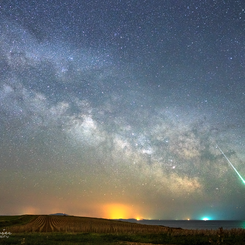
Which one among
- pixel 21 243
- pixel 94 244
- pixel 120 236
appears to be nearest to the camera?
pixel 21 243

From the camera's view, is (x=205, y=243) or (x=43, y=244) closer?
(x=43, y=244)

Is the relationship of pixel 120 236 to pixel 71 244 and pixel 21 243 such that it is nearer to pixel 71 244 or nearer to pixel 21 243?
pixel 71 244

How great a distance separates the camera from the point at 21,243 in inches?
909

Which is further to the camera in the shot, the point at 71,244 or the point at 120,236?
the point at 120,236

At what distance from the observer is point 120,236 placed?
105 ft

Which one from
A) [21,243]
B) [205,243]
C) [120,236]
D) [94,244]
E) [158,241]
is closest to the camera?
[21,243]

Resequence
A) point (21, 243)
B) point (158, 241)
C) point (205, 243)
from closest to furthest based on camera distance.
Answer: point (21, 243), point (205, 243), point (158, 241)

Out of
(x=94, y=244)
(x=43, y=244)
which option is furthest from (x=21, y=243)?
(x=94, y=244)

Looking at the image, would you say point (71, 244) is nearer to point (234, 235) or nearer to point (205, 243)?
point (205, 243)

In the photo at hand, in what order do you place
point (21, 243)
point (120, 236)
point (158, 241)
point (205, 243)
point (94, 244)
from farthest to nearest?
point (120, 236) < point (158, 241) < point (205, 243) < point (94, 244) < point (21, 243)

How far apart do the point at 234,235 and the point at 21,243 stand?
882 inches

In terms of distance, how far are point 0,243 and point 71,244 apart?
612cm

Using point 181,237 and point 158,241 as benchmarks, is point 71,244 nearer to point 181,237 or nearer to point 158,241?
point 158,241

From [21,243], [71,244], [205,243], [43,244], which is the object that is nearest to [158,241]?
[205,243]
